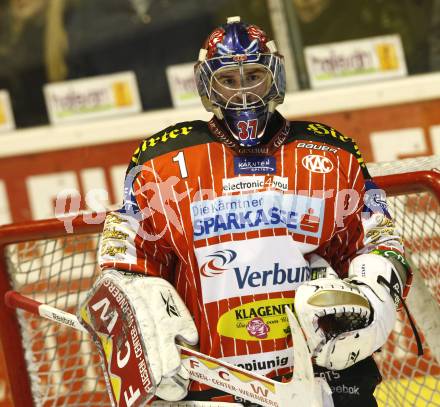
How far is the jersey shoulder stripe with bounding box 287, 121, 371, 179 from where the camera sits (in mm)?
2078

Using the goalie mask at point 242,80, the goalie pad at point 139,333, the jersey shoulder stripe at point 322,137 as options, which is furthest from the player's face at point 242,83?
the goalie pad at point 139,333

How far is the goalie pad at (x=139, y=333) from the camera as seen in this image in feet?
6.22

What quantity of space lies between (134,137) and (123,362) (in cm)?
230

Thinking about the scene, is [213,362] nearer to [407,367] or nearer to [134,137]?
[407,367]

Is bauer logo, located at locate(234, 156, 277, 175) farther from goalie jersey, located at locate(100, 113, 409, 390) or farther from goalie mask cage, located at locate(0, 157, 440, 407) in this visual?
goalie mask cage, located at locate(0, 157, 440, 407)

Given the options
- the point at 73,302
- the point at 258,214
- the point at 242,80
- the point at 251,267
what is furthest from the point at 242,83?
the point at 73,302

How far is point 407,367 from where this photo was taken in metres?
2.83

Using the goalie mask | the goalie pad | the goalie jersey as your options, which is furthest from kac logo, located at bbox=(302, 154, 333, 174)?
the goalie pad

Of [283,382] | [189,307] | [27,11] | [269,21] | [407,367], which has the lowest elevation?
[407,367]

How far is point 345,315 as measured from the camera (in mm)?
1869

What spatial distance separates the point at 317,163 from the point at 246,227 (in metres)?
0.20

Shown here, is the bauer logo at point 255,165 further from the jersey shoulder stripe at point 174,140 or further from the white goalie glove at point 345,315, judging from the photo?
the white goalie glove at point 345,315

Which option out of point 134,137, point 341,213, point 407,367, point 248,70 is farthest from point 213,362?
point 134,137

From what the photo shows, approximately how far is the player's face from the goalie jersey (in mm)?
77
